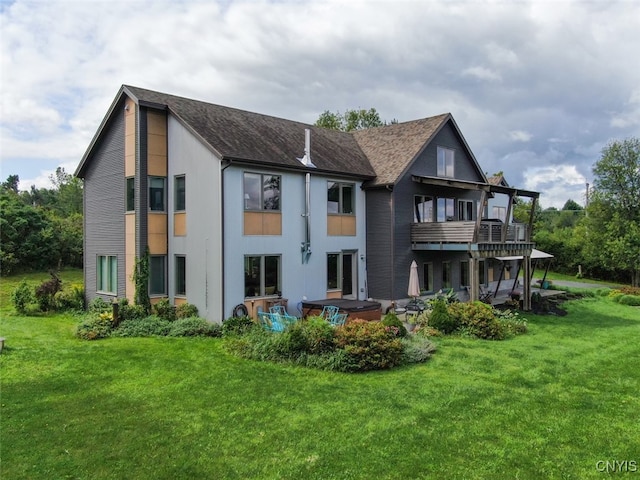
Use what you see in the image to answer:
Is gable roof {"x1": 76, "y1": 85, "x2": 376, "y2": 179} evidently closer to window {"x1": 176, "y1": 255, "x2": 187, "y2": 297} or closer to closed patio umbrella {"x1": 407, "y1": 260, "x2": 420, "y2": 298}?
window {"x1": 176, "y1": 255, "x2": 187, "y2": 297}

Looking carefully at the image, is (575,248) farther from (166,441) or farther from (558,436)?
(166,441)

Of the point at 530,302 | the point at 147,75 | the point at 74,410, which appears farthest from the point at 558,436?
the point at 147,75

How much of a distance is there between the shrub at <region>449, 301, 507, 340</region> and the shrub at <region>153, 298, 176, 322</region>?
9.46 meters

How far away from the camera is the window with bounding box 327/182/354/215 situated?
65.3 ft

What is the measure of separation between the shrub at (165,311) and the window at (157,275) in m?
0.86

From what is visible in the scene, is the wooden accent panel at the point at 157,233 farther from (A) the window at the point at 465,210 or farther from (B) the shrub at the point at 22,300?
(A) the window at the point at 465,210

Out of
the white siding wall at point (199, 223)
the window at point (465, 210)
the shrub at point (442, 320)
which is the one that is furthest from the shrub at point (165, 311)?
the window at point (465, 210)

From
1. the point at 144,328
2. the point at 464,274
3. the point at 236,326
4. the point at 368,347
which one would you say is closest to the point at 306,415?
the point at 368,347

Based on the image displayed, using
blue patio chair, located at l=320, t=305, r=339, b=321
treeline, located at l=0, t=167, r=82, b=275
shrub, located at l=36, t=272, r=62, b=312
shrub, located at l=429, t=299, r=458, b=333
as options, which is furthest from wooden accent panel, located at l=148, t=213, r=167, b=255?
treeline, located at l=0, t=167, r=82, b=275

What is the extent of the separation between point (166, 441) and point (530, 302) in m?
19.8

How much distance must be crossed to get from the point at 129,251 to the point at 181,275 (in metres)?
2.30

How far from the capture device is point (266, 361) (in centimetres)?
1211

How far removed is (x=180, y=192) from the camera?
58.2 feet

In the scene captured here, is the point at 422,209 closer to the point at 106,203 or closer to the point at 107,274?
the point at 106,203
